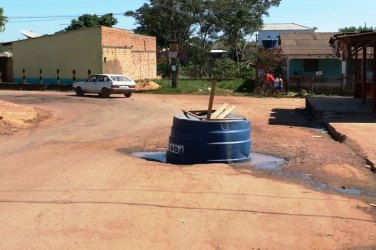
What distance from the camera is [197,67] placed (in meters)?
55.8

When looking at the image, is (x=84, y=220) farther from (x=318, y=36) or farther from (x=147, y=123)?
(x=318, y=36)

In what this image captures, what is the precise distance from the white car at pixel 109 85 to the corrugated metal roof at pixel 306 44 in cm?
1295

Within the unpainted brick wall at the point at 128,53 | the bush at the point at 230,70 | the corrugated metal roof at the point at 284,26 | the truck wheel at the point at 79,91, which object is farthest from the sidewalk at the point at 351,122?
the corrugated metal roof at the point at 284,26

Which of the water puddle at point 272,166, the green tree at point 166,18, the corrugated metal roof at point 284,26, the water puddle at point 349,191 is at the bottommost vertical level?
the water puddle at point 349,191

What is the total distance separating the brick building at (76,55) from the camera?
130ft

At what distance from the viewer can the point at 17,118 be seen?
720 inches

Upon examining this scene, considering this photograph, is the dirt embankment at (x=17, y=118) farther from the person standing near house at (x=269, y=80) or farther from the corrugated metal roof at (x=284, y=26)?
the corrugated metal roof at (x=284, y=26)

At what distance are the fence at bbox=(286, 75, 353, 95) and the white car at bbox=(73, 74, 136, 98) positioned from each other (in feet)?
37.1

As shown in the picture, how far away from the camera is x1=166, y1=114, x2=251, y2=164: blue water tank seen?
998 cm

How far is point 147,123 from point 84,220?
11646 millimetres

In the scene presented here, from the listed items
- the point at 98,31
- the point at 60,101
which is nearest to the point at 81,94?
the point at 60,101

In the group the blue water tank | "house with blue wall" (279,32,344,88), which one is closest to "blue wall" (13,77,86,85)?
"house with blue wall" (279,32,344,88)

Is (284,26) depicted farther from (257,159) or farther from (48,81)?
(257,159)

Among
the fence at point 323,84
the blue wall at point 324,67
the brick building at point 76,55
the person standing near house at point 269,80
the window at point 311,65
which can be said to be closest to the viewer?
the person standing near house at point 269,80
